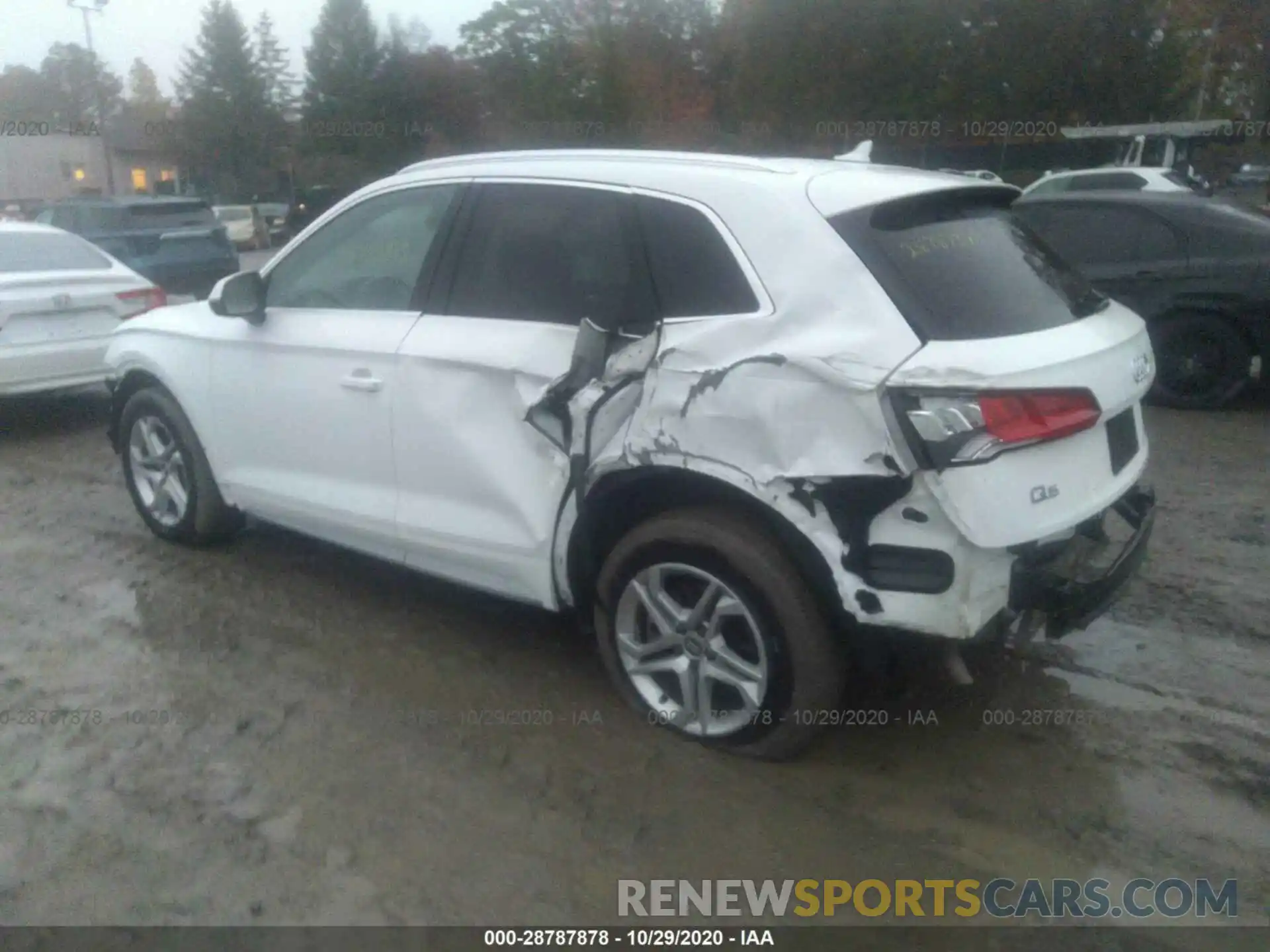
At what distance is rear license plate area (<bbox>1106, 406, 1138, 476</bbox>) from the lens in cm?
337

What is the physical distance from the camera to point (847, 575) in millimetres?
3088

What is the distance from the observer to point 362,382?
4.16 meters

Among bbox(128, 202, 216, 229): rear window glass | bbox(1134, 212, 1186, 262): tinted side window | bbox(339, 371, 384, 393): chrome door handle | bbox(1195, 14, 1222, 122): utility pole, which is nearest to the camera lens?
bbox(339, 371, 384, 393): chrome door handle

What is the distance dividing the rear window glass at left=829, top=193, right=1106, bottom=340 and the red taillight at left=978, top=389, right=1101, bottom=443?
0.23m

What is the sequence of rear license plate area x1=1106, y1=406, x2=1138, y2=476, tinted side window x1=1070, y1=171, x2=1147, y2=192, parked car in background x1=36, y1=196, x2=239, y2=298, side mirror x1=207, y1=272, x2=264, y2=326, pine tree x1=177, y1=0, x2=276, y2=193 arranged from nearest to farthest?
rear license plate area x1=1106, y1=406, x2=1138, y2=476 < side mirror x1=207, y1=272, x2=264, y2=326 < parked car in background x1=36, y1=196, x2=239, y2=298 < tinted side window x1=1070, y1=171, x2=1147, y2=192 < pine tree x1=177, y1=0, x2=276, y2=193

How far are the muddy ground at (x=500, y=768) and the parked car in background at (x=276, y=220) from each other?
30886mm

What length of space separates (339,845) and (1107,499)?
8.08 ft

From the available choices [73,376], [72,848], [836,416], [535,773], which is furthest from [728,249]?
[73,376]

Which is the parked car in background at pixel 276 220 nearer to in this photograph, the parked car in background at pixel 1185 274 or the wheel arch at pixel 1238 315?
the parked car in background at pixel 1185 274

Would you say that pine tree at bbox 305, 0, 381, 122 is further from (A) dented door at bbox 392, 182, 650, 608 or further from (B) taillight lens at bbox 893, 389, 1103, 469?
(B) taillight lens at bbox 893, 389, 1103, 469

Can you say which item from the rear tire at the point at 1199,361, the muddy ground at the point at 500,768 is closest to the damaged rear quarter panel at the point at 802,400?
the muddy ground at the point at 500,768

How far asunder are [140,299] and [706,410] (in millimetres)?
6450

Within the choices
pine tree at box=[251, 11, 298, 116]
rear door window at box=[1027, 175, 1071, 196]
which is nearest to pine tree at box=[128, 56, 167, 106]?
pine tree at box=[251, 11, 298, 116]

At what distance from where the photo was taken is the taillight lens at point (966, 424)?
290 cm
